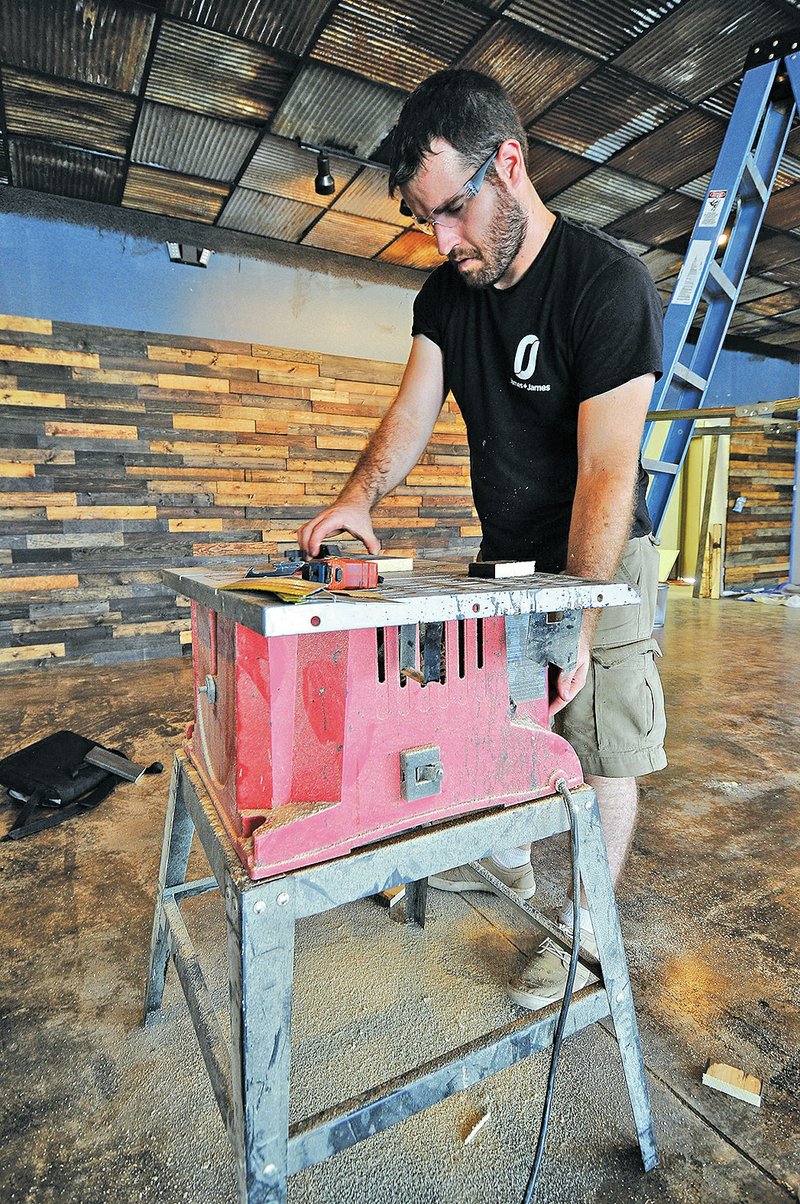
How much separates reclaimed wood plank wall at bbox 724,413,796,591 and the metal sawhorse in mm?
7191

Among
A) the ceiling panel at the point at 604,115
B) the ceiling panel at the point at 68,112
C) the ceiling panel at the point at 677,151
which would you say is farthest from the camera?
the ceiling panel at the point at 677,151

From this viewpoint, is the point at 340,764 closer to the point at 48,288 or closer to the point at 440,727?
the point at 440,727

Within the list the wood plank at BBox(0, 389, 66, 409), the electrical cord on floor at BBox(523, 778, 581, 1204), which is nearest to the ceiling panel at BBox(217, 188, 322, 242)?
the wood plank at BBox(0, 389, 66, 409)

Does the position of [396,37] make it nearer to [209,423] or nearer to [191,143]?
[191,143]

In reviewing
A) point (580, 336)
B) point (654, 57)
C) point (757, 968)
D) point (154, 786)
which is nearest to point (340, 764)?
point (580, 336)

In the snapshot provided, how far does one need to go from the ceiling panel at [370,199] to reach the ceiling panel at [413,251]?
0.22m

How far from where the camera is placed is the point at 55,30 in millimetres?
→ 2578

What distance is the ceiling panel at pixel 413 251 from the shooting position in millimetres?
4430

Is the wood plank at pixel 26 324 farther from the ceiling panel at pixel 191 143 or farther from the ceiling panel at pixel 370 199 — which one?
the ceiling panel at pixel 370 199

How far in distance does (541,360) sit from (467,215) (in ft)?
0.88

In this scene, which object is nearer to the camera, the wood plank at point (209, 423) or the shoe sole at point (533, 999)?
the shoe sole at point (533, 999)

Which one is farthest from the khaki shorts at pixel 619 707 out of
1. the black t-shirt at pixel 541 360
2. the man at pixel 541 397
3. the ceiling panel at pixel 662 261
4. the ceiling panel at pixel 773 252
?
the ceiling panel at pixel 773 252

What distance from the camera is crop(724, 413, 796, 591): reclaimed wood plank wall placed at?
7.09 metres

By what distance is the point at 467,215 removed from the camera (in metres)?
1.05
